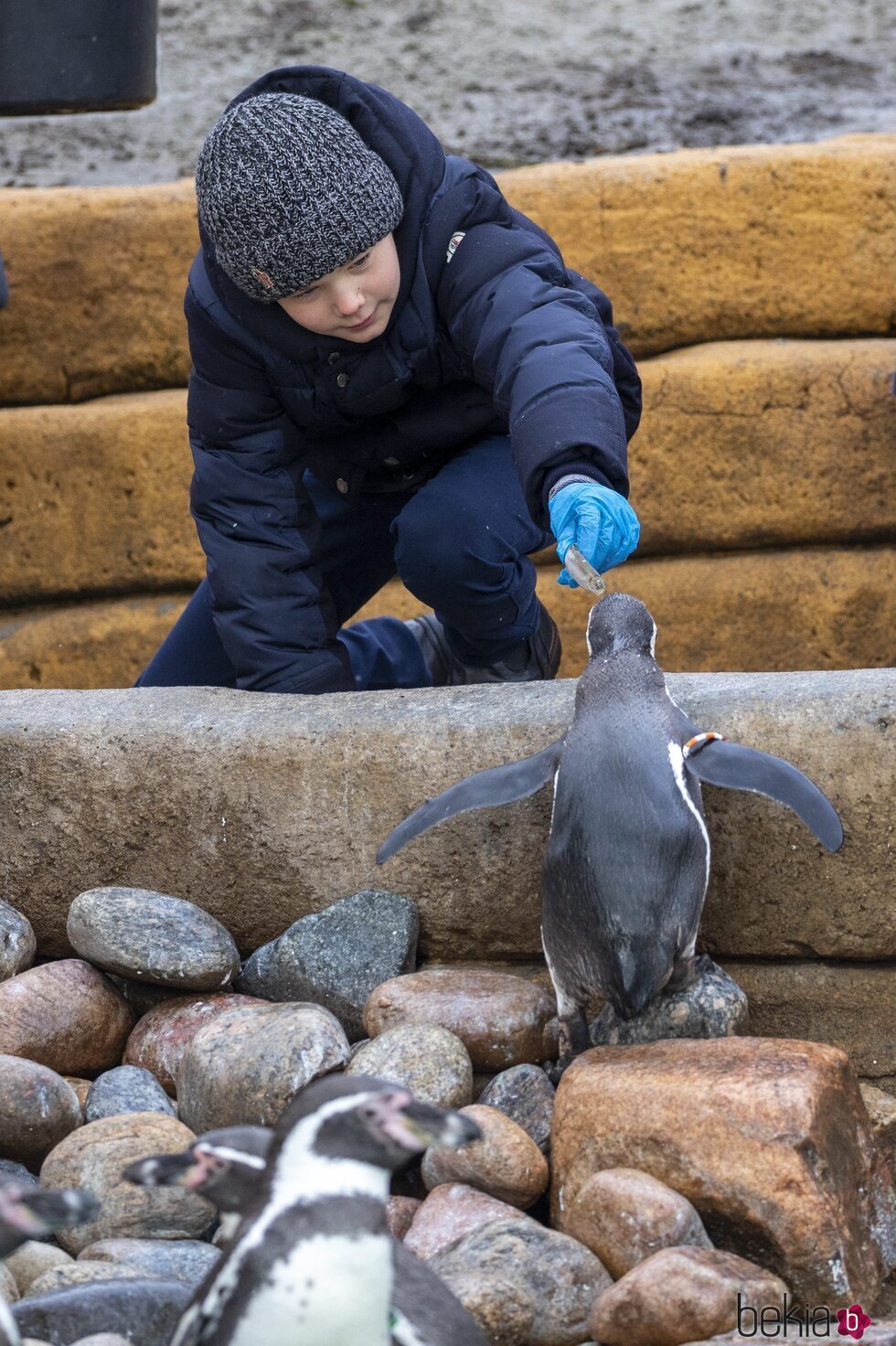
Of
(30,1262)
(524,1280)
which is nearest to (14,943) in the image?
(30,1262)

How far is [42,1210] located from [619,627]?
1.28 m

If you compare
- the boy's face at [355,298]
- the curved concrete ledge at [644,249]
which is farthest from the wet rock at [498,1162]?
the curved concrete ledge at [644,249]

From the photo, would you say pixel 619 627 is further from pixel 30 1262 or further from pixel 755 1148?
pixel 30 1262

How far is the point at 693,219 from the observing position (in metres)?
4.62

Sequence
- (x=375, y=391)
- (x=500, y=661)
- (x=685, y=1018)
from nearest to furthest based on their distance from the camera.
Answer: (x=685, y=1018) < (x=375, y=391) < (x=500, y=661)

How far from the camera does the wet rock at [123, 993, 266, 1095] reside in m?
2.33

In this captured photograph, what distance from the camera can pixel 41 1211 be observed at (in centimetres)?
131

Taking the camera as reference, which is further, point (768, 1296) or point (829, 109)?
point (829, 109)

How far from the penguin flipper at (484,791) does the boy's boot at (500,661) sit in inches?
34.5

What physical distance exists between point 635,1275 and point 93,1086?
0.89 metres

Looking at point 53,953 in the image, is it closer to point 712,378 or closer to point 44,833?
point 44,833

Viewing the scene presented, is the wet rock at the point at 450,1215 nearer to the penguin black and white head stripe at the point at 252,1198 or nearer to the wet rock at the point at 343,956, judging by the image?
the penguin black and white head stripe at the point at 252,1198

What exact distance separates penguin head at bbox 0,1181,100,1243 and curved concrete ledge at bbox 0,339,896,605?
11.9ft

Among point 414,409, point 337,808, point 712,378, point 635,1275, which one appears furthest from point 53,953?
point 712,378
